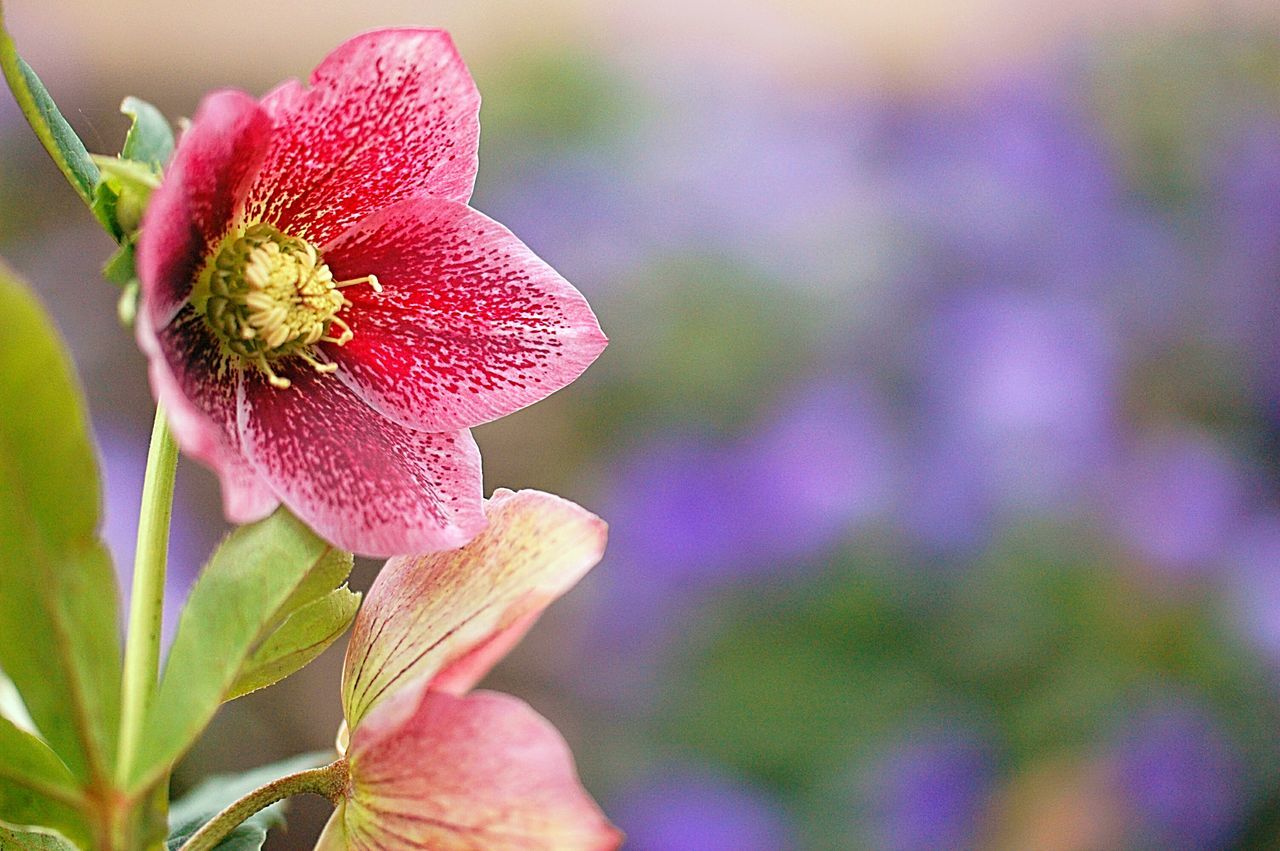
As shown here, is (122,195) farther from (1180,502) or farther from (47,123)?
(1180,502)

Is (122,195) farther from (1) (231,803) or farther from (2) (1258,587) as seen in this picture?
(2) (1258,587)

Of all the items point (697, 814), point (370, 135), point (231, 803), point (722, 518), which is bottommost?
point (697, 814)

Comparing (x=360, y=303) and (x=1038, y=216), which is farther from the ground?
(x=360, y=303)

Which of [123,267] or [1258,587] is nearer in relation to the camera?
[123,267]

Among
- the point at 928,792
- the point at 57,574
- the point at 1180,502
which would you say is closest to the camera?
the point at 57,574

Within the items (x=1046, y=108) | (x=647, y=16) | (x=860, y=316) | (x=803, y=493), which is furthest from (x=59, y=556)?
(x=647, y=16)

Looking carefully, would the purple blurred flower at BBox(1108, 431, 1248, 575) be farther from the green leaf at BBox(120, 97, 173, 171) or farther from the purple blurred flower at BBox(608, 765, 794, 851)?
the green leaf at BBox(120, 97, 173, 171)

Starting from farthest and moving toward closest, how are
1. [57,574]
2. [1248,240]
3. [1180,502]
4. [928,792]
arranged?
1. [1248,240]
2. [1180,502]
3. [928,792]
4. [57,574]

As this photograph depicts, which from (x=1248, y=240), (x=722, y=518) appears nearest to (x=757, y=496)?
(x=722, y=518)

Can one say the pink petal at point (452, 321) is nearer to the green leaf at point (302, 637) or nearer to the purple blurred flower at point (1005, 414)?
the green leaf at point (302, 637)

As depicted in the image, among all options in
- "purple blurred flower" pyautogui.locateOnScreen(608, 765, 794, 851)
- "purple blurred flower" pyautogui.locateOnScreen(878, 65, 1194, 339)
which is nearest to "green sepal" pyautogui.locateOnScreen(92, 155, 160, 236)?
"purple blurred flower" pyautogui.locateOnScreen(608, 765, 794, 851)
